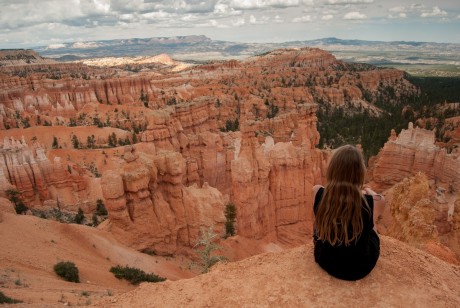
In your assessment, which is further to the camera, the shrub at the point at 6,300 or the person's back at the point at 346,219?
the shrub at the point at 6,300

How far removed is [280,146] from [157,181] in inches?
269

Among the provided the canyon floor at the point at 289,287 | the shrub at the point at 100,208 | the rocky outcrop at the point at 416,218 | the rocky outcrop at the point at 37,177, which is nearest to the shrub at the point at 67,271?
the canyon floor at the point at 289,287

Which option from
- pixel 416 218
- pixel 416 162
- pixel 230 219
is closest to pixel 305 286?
pixel 416 218

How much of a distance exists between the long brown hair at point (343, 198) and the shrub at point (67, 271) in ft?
30.5

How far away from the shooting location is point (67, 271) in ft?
37.2

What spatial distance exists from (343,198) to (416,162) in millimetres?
24338

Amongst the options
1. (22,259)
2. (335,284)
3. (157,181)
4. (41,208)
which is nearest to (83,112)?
(41,208)

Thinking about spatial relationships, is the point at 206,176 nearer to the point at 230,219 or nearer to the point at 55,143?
the point at 230,219

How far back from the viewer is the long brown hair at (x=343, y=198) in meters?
4.23

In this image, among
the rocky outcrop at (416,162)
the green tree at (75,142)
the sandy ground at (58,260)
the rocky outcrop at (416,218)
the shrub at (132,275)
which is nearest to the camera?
the sandy ground at (58,260)

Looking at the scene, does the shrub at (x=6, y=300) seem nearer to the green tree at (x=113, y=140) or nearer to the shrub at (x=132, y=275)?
the shrub at (x=132, y=275)

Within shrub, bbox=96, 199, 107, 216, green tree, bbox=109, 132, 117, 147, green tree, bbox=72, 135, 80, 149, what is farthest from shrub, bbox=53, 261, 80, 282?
green tree, bbox=72, 135, 80, 149

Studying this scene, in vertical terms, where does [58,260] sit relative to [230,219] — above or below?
above

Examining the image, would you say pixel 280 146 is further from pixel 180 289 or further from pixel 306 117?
pixel 180 289
